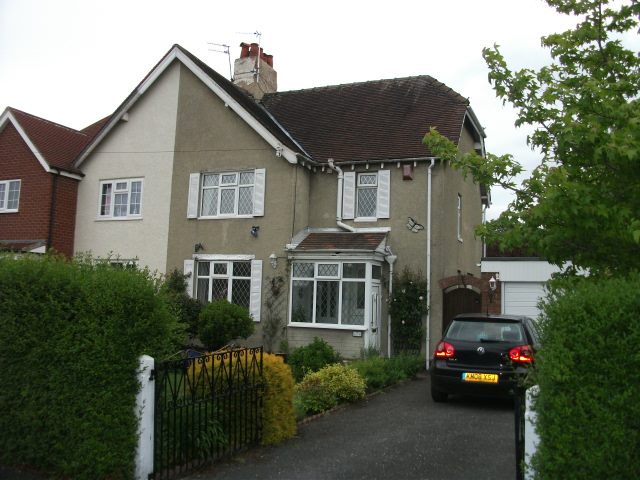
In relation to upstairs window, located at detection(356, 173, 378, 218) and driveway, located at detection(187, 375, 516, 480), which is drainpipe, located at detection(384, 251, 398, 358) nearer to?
upstairs window, located at detection(356, 173, 378, 218)

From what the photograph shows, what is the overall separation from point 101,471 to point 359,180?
42.2ft

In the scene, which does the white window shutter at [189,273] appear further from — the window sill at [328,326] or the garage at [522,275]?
the garage at [522,275]

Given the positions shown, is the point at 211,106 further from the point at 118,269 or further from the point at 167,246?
the point at 118,269

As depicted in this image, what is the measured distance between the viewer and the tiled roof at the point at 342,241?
1602 centimetres

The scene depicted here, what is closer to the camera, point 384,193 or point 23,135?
point 384,193

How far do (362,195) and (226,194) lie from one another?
4047 millimetres

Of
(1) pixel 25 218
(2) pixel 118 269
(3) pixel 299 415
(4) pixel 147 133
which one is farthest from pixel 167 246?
(2) pixel 118 269

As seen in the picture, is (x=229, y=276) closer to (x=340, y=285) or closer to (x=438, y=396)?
(x=340, y=285)

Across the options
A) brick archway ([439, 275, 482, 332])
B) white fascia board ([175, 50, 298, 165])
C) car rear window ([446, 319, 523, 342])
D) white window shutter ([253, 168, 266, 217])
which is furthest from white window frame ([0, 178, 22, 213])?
car rear window ([446, 319, 523, 342])

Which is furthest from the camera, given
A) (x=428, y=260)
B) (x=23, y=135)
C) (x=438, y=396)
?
(x=23, y=135)

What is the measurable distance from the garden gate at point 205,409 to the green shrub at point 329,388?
227 centimetres

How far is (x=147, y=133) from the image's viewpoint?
19.3 meters

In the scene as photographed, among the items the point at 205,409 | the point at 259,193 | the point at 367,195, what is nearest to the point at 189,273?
the point at 259,193

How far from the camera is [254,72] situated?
22.7 metres
